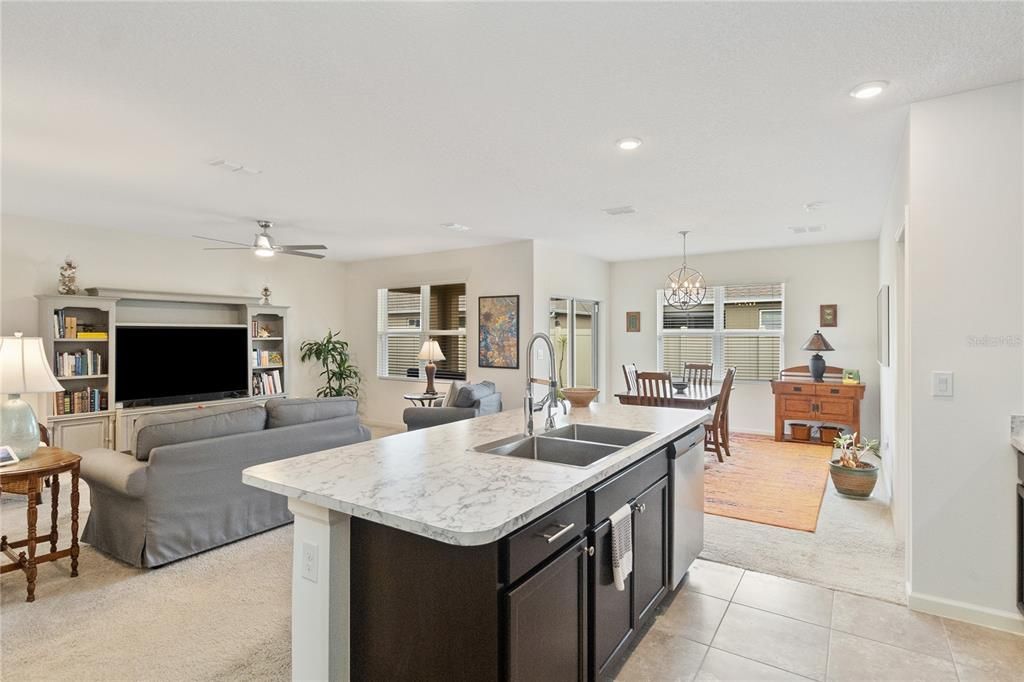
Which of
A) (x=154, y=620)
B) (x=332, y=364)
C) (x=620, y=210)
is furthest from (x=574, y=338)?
(x=154, y=620)

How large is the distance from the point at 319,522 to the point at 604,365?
22.7 feet

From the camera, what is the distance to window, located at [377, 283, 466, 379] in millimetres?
7285

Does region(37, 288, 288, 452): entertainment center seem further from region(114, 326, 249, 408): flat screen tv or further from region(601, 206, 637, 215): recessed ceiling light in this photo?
region(601, 206, 637, 215): recessed ceiling light

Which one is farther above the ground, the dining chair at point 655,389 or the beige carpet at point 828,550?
the dining chair at point 655,389

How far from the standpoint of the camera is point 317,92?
8.36 ft

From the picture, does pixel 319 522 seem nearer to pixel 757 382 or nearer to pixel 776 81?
pixel 776 81

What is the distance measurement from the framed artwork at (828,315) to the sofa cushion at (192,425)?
6.56 meters

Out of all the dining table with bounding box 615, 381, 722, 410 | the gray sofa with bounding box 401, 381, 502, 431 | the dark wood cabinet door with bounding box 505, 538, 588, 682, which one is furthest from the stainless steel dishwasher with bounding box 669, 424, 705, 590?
the dining table with bounding box 615, 381, 722, 410

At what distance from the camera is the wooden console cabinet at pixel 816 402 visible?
6.14 m

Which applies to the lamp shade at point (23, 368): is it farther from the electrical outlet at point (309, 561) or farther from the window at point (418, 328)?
the window at point (418, 328)

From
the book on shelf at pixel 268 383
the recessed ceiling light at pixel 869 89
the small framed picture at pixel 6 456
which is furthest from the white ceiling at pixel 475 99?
the book on shelf at pixel 268 383

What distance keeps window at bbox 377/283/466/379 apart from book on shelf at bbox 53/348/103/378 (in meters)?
3.39

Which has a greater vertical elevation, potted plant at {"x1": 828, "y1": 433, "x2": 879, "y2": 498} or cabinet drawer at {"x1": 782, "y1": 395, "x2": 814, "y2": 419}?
cabinet drawer at {"x1": 782, "y1": 395, "x2": 814, "y2": 419}

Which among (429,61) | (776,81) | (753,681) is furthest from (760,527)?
(429,61)
